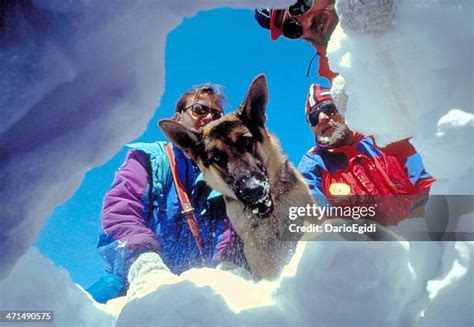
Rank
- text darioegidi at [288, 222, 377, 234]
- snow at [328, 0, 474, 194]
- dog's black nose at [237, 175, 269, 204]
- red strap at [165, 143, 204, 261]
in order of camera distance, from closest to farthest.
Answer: snow at [328, 0, 474, 194], text darioegidi at [288, 222, 377, 234], dog's black nose at [237, 175, 269, 204], red strap at [165, 143, 204, 261]

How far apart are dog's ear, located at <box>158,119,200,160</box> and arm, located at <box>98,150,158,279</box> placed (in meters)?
0.15

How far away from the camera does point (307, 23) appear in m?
1.28

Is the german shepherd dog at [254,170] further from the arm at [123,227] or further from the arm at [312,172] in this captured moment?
the arm at [123,227]

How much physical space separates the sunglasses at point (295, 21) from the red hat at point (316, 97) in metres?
0.15

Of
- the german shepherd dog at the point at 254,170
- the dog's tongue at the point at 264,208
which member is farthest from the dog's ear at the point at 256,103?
the dog's tongue at the point at 264,208

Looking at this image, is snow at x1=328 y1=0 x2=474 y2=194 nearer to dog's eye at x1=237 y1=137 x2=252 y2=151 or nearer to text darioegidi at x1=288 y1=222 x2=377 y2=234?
text darioegidi at x1=288 y1=222 x2=377 y2=234

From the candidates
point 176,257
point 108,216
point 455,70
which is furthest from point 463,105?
point 108,216

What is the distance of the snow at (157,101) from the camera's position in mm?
1072

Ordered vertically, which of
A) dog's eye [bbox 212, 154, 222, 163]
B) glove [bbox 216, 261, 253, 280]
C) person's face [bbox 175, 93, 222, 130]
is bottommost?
glove [bbox 216, 261, 253, 280]

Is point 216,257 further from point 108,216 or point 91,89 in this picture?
point 91,89

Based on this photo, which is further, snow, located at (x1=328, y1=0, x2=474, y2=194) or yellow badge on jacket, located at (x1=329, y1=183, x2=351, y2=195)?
yellow badge on jacket, located at (x1=329, y1=183, x2=351, y2=195)

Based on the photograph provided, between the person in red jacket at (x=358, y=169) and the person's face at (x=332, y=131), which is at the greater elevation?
the person's face at (x=332, y=131)

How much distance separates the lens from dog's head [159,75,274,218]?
129cm

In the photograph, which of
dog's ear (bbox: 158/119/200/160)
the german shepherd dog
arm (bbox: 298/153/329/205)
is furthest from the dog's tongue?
dog's ear (bbox: 158/119/200/160)
